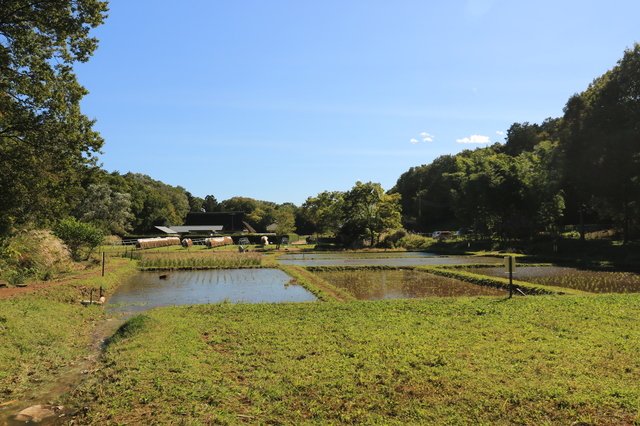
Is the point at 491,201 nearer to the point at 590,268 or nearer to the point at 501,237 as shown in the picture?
the point at 501,237

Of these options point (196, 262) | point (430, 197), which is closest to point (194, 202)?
point (430, 197)

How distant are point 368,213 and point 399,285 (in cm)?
2856

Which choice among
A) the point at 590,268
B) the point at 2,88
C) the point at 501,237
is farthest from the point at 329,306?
the point at 501,237

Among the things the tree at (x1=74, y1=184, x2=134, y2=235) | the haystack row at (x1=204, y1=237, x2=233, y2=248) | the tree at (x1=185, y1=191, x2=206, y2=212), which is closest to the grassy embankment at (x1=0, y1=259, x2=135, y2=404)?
the haystack row at (x1=204, y1=237, x2=233, y2=248)

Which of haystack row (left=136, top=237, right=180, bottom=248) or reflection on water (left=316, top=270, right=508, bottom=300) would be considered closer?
reflection on water (left=316, top=270, right=508, bottom=300)

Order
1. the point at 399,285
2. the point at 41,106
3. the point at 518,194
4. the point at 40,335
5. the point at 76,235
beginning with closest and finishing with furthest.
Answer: the point at 40,335
the point at 41,106
the point at 399,285
the point at 76,235
the point at 518,194

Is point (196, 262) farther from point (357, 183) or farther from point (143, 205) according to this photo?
point (143, 205)

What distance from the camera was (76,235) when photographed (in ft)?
68.1

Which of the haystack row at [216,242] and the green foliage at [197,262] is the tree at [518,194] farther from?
the haystack row at [216,242]

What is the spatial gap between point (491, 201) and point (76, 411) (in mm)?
40226

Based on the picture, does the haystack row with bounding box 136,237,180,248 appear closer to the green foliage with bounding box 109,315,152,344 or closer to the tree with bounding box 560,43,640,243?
the green foliage with bounding box 109,315,152,344

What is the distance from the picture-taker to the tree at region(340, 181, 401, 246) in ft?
145

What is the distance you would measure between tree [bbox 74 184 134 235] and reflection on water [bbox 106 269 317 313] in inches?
1491

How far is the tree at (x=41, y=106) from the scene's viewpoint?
10000mm
